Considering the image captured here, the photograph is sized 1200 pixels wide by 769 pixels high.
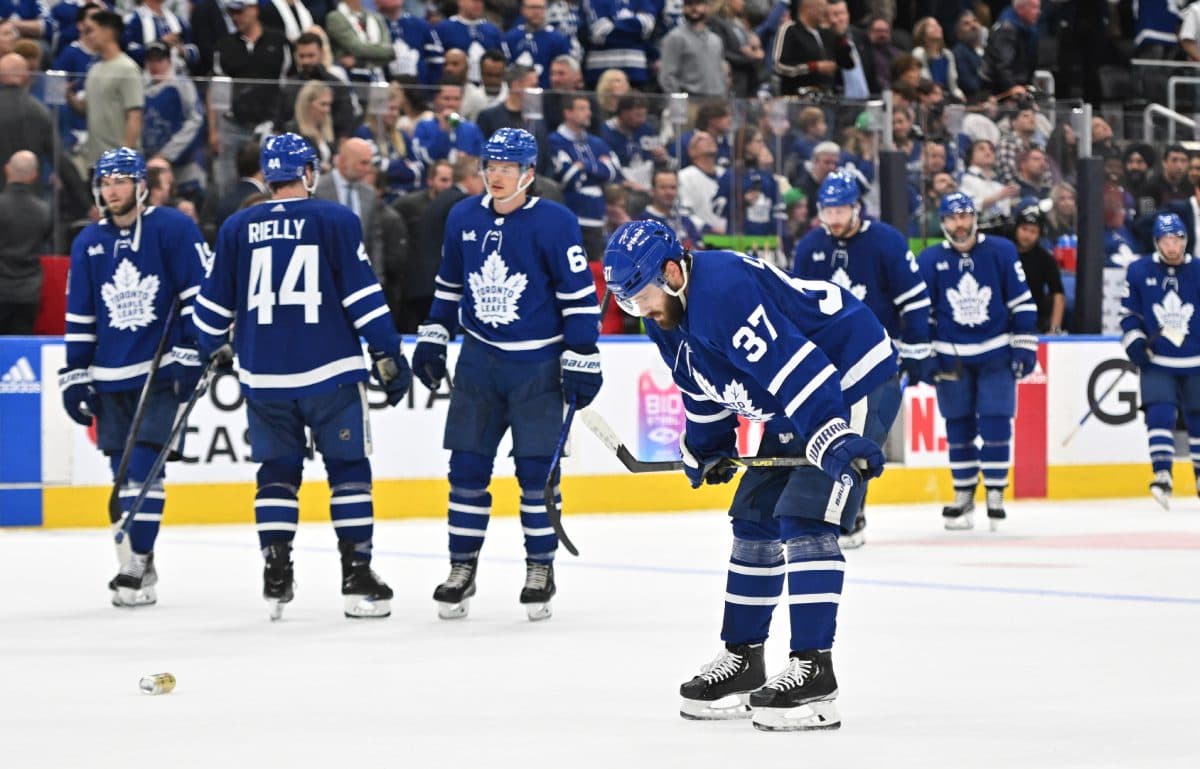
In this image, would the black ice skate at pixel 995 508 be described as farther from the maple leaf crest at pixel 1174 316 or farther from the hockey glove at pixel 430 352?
the hockey glove at pixel 430 352

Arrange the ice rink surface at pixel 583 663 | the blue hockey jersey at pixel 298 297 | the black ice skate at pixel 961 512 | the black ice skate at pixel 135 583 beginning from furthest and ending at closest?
the black ice skate at pixel 961 512, the black ice skate at pixel 135 583, the blue hockey jersey at pixel 298 297, the ice rink surface at pixel 583 663

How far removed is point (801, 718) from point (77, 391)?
3888 mm

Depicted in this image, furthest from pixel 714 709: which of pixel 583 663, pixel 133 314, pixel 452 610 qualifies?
pixel 133 314

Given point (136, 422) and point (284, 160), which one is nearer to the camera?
point (284, 160)

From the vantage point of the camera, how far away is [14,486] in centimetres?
1048

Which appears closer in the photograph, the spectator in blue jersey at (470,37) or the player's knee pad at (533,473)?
the player's knee pad at (533,473)

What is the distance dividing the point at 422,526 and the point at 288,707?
5.96 meters

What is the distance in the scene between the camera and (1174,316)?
11.8 m

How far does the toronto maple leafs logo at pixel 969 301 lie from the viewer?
10.7 meters

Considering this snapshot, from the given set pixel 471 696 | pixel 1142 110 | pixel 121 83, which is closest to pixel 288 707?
pixel 471 696

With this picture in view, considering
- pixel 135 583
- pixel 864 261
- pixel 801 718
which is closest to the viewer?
pixel 801 718

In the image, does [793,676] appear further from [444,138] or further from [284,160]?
[444,138]

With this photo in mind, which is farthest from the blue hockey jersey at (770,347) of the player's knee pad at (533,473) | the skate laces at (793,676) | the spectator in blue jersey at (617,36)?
the spectator in blue jersey at (617,36)

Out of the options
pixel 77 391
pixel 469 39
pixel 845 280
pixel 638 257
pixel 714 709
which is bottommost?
pixel 714 709
